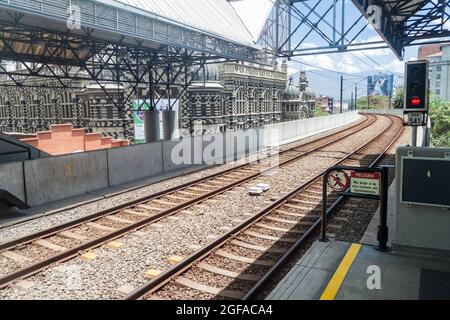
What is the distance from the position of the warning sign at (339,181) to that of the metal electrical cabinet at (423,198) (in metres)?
1.00

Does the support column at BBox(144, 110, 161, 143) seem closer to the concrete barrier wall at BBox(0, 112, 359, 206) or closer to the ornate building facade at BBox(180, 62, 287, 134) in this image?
the concrete barrier wall at BBox(0, 112, 359, 206)

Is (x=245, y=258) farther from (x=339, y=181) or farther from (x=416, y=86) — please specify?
(x=416, y=86)

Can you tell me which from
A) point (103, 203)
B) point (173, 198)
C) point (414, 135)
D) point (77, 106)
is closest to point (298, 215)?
point (414, 135)

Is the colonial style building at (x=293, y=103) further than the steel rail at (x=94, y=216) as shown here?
Yes

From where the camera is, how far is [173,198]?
1231 cm

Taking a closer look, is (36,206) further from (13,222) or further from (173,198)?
(173,198)

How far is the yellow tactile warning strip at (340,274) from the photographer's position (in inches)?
208

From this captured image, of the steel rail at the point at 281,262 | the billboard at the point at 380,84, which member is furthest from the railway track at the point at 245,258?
the billboard at the point at 380,84

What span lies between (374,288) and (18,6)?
1108 cm

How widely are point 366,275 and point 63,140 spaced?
2900cm

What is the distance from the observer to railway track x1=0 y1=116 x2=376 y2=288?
7492 mm

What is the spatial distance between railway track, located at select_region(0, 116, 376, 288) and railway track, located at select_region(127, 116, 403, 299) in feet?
7.63

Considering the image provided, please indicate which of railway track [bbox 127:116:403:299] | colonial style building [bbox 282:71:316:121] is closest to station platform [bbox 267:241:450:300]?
railway track [bbox 127:116:403:299]

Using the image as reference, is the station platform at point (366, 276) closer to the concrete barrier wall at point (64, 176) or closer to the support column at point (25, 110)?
the concrete barrier wall at point (64, 176)
